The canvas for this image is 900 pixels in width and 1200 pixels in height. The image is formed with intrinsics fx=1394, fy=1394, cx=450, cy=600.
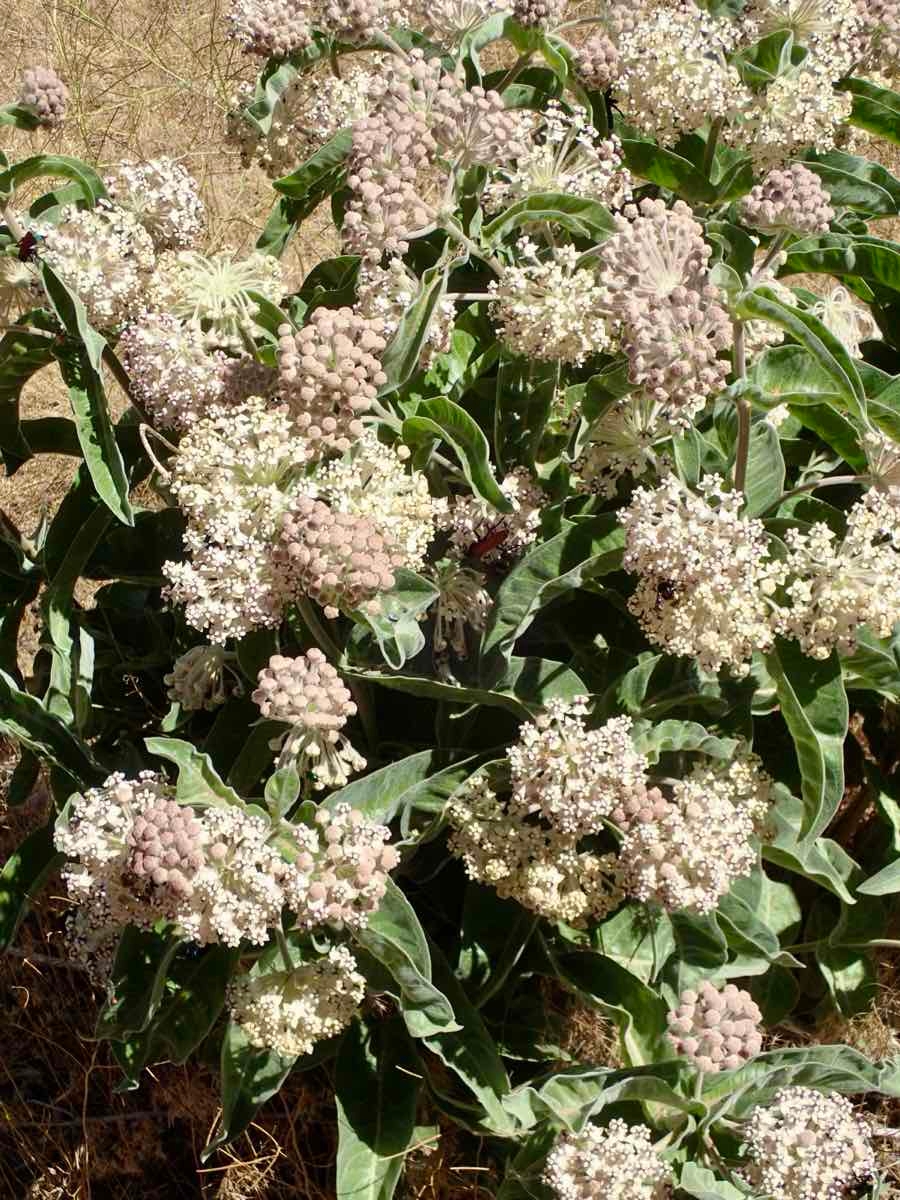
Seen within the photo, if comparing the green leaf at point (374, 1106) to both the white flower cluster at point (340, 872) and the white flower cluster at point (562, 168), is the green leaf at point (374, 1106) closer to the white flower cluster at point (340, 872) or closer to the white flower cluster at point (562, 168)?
the white flower cluster at point (340, 872)

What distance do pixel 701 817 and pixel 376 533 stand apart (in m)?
0.88

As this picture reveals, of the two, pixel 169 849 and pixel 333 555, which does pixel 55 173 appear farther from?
pixel 169 849

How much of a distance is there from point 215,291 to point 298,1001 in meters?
1.54

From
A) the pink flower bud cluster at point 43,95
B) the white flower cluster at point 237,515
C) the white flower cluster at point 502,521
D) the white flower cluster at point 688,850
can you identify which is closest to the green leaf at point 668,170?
the white flower cluster at point 502,521

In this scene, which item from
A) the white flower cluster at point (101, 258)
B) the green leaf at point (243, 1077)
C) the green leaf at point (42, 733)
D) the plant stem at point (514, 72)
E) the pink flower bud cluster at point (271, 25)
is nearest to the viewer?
the white flower cluster at point (101, 258)

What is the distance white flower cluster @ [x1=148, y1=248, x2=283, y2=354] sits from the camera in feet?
9.96

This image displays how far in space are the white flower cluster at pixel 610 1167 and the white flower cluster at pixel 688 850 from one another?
0.47 m

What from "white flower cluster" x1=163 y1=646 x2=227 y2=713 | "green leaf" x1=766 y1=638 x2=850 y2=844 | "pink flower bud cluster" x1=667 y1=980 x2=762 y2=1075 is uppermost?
"green leaf" x1=766 y1=638 x2=850 y2=844

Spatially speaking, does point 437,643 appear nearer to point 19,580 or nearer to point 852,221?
point 19,580

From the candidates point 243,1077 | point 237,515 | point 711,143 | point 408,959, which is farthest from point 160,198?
point 243,1077

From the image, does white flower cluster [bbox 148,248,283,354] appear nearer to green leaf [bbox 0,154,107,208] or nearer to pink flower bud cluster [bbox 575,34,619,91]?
green leaf [bbox 0,154,107,208]

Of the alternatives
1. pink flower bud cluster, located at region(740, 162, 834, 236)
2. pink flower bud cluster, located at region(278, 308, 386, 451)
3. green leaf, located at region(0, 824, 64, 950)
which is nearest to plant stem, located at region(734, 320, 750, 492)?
pink flower bud cluster, located at region(740, 162, 834, 236)

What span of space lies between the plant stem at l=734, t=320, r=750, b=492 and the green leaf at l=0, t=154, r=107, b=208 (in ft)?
4.87

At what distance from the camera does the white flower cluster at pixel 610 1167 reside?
8.94 feet
